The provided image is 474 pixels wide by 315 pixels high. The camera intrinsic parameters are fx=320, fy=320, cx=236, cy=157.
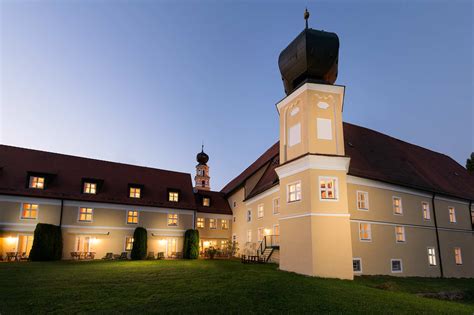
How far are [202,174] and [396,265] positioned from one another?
41.7 m

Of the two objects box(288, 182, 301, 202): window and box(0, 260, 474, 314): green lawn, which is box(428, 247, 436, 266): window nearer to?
box(0, 260, 474, 314): green lawn

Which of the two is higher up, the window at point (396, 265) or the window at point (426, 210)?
the window at point (426, 210)

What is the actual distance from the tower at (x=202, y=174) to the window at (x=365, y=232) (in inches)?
1516

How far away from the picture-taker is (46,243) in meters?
22.7

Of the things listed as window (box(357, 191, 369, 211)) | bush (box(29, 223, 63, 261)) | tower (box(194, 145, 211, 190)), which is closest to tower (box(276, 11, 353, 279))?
window (box(357, 191, 369, 211))

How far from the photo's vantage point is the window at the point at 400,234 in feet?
67.5

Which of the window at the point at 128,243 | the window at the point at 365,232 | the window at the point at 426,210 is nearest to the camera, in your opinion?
the window at the point at 365,232

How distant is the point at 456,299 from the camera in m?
15.2

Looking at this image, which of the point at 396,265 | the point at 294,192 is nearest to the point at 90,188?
the point at 294,192

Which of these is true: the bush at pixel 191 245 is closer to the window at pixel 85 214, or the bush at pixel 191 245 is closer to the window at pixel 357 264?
the window at pixel 85 214

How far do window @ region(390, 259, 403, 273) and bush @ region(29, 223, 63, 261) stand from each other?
22.9 m

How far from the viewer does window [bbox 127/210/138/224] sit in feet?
91.1

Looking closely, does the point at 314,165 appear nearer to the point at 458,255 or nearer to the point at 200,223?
the point at 458,255

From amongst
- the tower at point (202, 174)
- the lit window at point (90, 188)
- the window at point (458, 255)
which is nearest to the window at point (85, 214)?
the lit window at point (90, 188)
